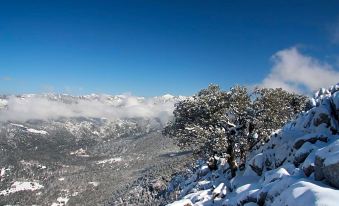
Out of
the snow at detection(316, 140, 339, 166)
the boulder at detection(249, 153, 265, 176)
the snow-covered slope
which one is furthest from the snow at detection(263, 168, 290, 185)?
the boulder at detection(249, 153, 265, 176)

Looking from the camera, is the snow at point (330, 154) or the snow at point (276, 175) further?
the snow at point (276, 175)

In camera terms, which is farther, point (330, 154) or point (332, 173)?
point (330, 154)

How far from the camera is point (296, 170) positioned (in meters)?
33.3

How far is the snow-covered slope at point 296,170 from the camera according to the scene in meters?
25.7

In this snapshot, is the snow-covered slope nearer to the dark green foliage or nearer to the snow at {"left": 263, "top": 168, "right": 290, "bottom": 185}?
the snow at {"left": 263, "top": 168, "right": 290, "bottom": 185}

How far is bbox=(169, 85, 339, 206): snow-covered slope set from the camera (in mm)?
25688

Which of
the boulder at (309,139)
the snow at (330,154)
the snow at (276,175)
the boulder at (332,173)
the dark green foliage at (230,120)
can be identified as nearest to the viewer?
the boulder at (332,173)

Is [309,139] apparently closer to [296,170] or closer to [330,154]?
[296,170]

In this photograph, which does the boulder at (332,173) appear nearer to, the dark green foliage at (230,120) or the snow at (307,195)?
the snow at (307,195)

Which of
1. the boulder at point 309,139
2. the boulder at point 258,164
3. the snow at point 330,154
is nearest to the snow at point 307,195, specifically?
the snow at point 330,154

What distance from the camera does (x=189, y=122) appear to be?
2447 inches

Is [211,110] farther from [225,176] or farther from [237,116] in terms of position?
[225,176]

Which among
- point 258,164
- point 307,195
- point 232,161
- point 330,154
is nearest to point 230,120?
point 232,161

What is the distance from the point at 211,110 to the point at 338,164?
32353 mm
